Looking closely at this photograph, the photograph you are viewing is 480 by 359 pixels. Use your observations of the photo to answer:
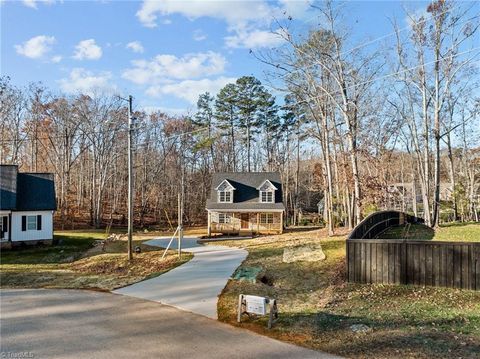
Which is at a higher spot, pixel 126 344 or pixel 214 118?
pixel 214 118

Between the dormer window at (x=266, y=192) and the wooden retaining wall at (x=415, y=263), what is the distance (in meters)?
18.2

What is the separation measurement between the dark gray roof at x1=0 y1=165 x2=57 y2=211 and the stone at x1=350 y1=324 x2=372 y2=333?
22.3 m

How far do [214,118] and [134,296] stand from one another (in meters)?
33.9

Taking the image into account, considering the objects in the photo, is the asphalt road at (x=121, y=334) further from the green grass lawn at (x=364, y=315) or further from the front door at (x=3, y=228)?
the front door at (x=3, y=228)

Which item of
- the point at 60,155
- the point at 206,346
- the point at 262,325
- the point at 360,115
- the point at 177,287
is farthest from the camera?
the point at 60,155

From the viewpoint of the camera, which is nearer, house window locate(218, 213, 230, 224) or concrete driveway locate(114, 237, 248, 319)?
concrete driveway locate(114, 237, 248, 319)

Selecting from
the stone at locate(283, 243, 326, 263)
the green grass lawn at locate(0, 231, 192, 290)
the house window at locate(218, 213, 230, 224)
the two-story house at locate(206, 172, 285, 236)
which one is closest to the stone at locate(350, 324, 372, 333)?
the stone at locate(283, 243, 326, 263)

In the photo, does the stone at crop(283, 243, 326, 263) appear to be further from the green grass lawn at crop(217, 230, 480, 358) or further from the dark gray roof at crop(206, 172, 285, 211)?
the dark gray roof at crop(206, 172, 285, 211)

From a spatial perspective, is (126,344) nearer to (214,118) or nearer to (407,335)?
(407,335)

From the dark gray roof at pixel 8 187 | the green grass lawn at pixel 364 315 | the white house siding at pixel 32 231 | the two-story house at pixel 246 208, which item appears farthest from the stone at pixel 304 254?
the dark gray roof at pixel 8 187

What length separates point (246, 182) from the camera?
100 feet

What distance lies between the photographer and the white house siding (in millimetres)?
22797

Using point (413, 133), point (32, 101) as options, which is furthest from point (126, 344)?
point (32, 101)

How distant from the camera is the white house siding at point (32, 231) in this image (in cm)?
2280
